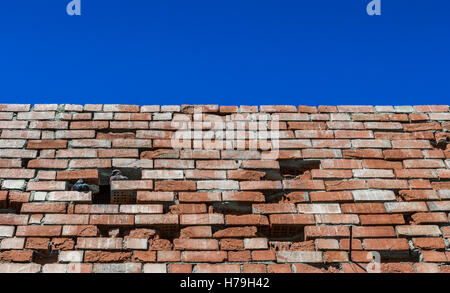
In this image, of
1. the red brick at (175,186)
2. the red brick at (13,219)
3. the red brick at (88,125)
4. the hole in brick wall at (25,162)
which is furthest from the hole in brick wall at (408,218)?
the hole in brick wall at (25,162)

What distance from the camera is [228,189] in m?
3.14

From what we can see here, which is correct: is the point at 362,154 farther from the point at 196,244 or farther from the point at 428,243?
the point at 196,244

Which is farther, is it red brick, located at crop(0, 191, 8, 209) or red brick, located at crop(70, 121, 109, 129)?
red brick, located at crop(70, 121, 109, 129)

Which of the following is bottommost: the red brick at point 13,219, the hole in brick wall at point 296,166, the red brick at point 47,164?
the red brick at point 13,219

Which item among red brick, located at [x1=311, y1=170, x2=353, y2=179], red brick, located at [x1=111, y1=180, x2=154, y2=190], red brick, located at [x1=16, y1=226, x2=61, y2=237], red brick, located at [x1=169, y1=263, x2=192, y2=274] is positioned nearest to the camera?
red brick, located at [x1=169, y1=263, x2=192, y2=274]

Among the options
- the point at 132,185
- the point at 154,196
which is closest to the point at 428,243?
the point at 154,196

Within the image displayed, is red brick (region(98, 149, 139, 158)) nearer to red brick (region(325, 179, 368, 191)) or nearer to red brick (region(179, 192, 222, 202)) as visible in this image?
red brick (region(179, 192, 222, 202))

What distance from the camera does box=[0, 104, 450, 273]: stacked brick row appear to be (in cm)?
285

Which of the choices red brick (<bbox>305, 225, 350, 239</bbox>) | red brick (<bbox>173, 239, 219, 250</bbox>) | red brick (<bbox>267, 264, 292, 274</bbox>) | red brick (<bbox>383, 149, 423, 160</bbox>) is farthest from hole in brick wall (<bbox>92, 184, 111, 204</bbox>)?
red brick (<bbox>383, 149, 423, 160</bbox>)

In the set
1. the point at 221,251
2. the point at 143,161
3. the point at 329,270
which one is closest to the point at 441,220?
the point at 329,270

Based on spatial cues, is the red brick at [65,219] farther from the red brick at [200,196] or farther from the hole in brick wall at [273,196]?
the hole in brick wall at [273,196]

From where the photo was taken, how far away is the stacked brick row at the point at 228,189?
2.85m

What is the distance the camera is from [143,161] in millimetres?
3254

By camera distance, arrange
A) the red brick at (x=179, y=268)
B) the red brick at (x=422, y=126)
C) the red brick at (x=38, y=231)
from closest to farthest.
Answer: the red brick at (x=179, y=268)
the red brick at (x=38, y=231)
the red brick at (x=422, y=126)
